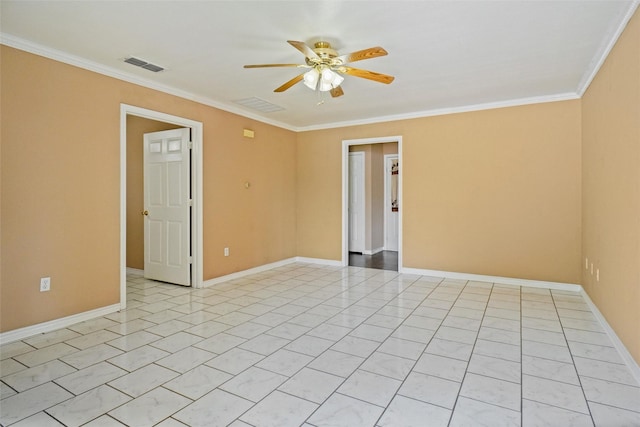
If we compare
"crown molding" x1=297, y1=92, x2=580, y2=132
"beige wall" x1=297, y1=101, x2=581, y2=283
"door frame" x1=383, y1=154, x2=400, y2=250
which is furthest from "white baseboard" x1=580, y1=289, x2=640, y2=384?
"door frame" x1=383, y1=154, x2=400, y2=250

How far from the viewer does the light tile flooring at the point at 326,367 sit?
1901 mm

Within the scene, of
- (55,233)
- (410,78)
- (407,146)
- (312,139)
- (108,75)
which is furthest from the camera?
(312,139)

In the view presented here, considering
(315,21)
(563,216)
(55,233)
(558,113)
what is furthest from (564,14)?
(55,233)

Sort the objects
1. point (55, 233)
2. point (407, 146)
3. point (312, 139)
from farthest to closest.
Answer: point (312, 139) < point (407, 146) < point (55, 233)

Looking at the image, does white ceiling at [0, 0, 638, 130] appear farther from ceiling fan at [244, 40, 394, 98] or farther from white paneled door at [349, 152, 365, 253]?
white paneled door at [349, 152, 365, 253]

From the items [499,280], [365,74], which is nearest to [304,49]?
[365,74]

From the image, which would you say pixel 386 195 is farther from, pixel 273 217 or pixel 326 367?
pixel 326 367

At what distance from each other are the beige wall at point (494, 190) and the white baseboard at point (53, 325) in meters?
4.08

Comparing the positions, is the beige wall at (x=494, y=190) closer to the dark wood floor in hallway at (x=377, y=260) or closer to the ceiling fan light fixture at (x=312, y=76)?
the dark wood floor in hallway at (x=377, y=260)

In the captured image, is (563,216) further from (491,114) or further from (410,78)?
(410,78)

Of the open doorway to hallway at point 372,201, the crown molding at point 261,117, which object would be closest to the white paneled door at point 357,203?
the open doorway to hallway at point 372,201

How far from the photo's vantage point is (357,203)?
24.9ft

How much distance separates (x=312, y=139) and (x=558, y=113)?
3.72 meters

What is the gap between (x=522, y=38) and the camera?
284 centimetres
